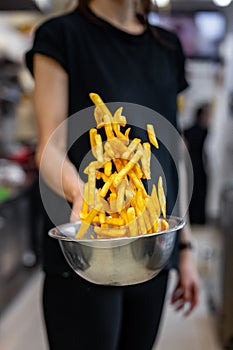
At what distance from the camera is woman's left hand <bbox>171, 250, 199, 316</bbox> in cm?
115

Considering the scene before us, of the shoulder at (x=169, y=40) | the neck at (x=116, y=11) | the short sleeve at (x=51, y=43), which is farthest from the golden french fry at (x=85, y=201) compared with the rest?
the shoulder at (x=169, y=40)

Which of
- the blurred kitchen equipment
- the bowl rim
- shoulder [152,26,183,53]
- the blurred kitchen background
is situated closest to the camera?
the bowl rim

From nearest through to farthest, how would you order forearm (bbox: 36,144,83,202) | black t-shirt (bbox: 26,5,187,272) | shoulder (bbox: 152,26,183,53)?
1. forearm (bbox: 36,144,83,202)
2. black t-shirt (bbox: 26,5,187,272)
3. shoulder (bbox: 152,26,183,53)

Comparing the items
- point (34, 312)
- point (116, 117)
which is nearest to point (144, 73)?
point (116, 117)

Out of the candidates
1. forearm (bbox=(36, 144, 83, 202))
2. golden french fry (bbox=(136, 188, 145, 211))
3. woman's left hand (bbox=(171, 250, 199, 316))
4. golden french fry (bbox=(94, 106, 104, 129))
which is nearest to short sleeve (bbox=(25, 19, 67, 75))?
forearm (bbox=(36, 144, 83, 202))

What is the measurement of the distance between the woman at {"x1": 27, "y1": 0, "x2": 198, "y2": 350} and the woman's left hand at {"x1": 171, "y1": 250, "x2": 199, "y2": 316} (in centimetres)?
16

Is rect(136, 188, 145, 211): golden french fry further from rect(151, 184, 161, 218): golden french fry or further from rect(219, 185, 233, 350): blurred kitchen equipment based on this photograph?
rect(219, 185, 233, 350): blurred kitchen equipment

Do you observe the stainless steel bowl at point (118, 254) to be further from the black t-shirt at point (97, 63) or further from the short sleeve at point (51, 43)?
the short sleeve at point (51, 43)

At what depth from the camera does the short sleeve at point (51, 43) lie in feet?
2.89

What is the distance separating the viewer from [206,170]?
614 cm

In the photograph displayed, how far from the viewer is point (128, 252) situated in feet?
1.78

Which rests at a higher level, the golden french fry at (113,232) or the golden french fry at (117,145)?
the golden french fry at (117,145)

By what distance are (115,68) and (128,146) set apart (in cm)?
35

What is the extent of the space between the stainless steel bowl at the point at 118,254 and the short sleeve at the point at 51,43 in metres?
0.40
